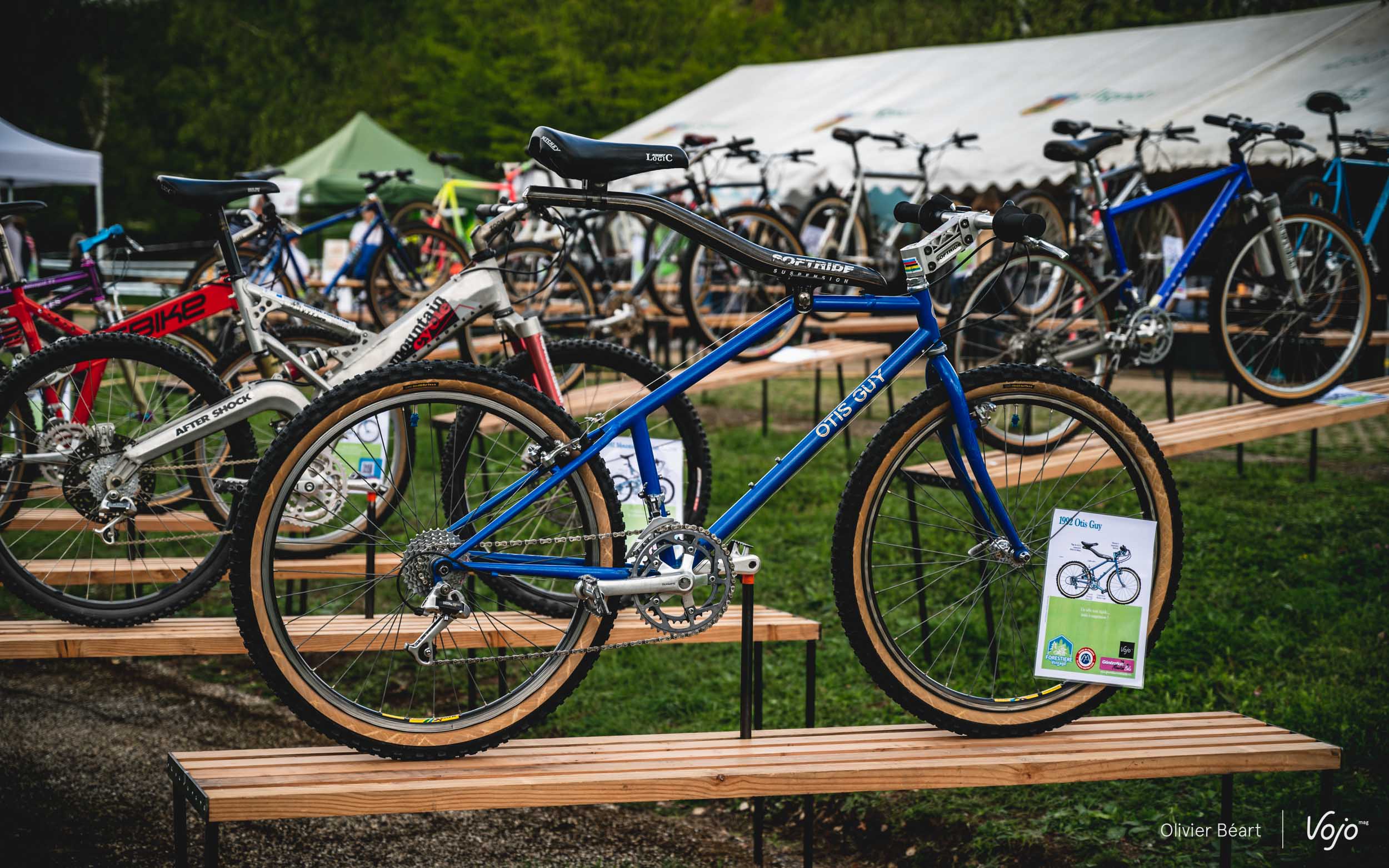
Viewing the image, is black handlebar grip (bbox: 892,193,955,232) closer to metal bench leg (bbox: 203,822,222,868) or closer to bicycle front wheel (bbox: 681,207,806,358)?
metal bench leg (bbox: 203,822,222,868)

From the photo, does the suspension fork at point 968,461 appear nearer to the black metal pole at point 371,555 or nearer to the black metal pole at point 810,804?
the black metal pole at point 810,804

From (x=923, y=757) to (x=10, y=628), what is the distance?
2370 millimetres

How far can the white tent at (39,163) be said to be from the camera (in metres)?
14.4

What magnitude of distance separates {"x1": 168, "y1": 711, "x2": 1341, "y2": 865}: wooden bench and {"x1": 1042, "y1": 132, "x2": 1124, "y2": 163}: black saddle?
2.78 meters

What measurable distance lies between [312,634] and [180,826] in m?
0.58

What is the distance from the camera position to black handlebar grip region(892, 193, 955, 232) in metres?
2.59

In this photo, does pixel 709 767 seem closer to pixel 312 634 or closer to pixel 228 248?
pixel 312 634

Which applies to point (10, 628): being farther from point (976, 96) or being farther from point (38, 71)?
point (38, 71)

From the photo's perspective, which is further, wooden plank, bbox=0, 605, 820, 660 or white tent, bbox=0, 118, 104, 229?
white tent, bbox=0, 118, 104, 229

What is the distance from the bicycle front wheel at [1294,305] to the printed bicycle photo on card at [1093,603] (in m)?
2.54

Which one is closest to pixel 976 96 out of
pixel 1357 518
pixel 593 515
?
pixel 1357 518

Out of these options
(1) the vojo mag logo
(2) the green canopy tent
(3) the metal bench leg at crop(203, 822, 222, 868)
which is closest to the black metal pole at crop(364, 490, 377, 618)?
(3) the metal bench leg at crop(203, 822, 222, 868)

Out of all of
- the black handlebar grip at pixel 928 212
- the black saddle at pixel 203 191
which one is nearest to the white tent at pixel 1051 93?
the black saddle at pixel 203 191

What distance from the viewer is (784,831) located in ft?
10.8
